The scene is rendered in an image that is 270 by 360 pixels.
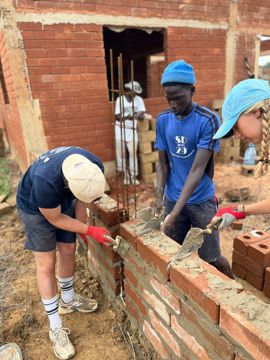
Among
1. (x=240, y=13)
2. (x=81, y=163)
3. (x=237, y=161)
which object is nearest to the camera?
(x=81, y=163)

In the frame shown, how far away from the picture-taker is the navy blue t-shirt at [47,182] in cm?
184

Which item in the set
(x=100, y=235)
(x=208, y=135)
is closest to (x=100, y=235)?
(x=100, y=235)

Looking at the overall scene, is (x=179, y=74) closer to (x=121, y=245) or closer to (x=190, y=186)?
(x=190, y=186)

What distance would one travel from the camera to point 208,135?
6.58ft

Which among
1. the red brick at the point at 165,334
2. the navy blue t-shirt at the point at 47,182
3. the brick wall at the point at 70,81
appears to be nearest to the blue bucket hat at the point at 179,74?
the navy blue t-shirt at the point at 47,182

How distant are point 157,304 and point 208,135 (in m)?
1.19

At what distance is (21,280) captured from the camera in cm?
298

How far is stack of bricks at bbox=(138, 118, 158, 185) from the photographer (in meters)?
5.71

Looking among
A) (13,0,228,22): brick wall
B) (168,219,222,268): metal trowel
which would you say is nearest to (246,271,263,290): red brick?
(168,219,222,268): metal trowel

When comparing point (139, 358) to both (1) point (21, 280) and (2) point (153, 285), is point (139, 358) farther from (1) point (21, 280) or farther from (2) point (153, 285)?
(1) point (21, 280)

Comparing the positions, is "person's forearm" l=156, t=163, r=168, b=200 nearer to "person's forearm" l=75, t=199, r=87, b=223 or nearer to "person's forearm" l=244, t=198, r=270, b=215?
"person's forearm" l=75, t=199, r=87, b=223

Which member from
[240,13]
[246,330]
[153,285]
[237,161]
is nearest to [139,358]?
[153,285]

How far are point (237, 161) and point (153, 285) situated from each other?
20.0 feet

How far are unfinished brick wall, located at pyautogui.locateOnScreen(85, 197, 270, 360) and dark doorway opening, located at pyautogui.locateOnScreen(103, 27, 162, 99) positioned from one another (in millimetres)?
6551
